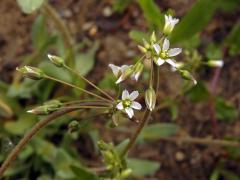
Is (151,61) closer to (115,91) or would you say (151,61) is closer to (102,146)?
(102,146)

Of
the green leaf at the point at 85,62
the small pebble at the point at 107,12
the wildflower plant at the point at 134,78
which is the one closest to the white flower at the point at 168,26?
the wildflower plant at the point at 134,78

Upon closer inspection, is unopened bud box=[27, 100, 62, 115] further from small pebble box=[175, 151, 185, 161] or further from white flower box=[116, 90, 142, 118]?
small pebble box=[175, 151, 185, 161]

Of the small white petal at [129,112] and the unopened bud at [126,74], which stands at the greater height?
the unopened bud at [126,74]

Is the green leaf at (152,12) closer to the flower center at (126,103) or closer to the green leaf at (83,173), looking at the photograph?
the flower center at (126,103)

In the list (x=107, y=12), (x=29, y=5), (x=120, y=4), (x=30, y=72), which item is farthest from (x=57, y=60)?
(x=107, y=12)

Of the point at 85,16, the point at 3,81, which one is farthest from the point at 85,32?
the point at 3,81
